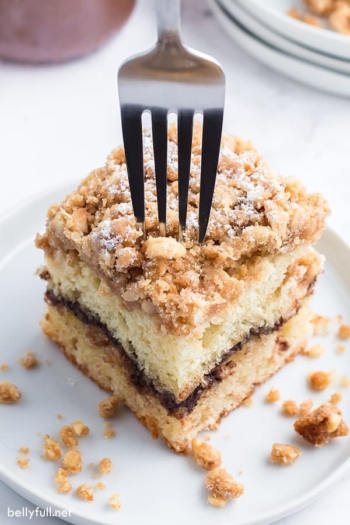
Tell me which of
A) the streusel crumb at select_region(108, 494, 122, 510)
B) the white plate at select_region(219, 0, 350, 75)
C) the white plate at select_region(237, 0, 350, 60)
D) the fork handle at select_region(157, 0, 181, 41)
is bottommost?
the streusel crumb at select_region(108, 494, 122, 510)

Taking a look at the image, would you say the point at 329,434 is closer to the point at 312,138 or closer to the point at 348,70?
the point at 312,138

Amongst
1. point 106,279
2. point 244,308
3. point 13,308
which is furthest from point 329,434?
point 13,308

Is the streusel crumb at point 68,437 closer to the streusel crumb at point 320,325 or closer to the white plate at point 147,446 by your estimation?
the white plate at point 147,446

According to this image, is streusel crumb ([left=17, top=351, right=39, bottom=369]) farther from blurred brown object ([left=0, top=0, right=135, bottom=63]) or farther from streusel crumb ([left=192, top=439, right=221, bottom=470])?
blurred brown object ([left=0, top=0, right=135, bottom=63])

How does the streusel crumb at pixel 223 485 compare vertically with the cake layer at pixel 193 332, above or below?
below

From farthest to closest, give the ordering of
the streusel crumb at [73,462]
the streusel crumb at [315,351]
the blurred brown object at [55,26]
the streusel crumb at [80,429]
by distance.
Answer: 1. the blurred brown object at [55,26]
2. the streusel crumb at [315,351]
3. the streusel crumb at [80,429]
4. the streusel crumb at [73,462]

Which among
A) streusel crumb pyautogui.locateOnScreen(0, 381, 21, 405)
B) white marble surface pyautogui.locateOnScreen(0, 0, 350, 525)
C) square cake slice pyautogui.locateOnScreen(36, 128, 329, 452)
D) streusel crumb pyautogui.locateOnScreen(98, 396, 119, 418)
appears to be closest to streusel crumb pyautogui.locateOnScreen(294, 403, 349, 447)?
square cake slice pyautogui.locateOnScreen(36, 128, 329, 452)

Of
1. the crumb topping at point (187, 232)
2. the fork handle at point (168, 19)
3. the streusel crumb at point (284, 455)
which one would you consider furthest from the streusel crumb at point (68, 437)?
the fork handle at point (168, 19)
